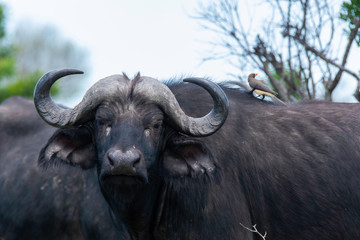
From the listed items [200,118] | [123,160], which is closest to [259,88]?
[200,118]

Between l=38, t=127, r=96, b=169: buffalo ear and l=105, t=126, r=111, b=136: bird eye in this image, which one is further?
l=38, t=127, r=96, b=169: buffalo ear

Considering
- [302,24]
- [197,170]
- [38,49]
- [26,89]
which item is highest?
[302,24]

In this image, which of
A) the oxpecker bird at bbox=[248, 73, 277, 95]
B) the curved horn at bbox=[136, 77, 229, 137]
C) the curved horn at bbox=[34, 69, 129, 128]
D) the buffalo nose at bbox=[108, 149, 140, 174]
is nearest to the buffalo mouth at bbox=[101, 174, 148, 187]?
the buffalo nose at bbox=[108, 149, 140, 174]

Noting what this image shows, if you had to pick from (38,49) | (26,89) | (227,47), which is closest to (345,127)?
(227,47)

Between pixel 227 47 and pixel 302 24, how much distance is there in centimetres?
110

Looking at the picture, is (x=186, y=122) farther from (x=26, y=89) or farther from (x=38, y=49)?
(x=38, y=49)

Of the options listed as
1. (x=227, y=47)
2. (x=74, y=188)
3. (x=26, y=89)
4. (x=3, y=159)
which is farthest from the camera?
(x=26, y=89)

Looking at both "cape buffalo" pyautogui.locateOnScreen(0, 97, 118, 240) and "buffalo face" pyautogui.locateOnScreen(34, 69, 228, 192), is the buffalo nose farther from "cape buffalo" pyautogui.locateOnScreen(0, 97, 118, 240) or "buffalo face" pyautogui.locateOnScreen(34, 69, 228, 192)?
"cape buffalo" pyautogui.locateOnScreen(0, 97, 118, 240)

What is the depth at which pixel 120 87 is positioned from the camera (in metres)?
5.24

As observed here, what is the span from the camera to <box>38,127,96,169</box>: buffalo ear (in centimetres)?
→ 548

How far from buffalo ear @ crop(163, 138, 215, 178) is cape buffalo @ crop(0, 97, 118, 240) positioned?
142cm

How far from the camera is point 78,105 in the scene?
5.31 m

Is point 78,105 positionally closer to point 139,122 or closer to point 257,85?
point 139,122

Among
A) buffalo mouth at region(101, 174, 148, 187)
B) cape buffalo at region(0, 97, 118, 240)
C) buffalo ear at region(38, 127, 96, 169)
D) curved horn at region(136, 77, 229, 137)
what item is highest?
curved horn at region(136, 77, 229, 137)
